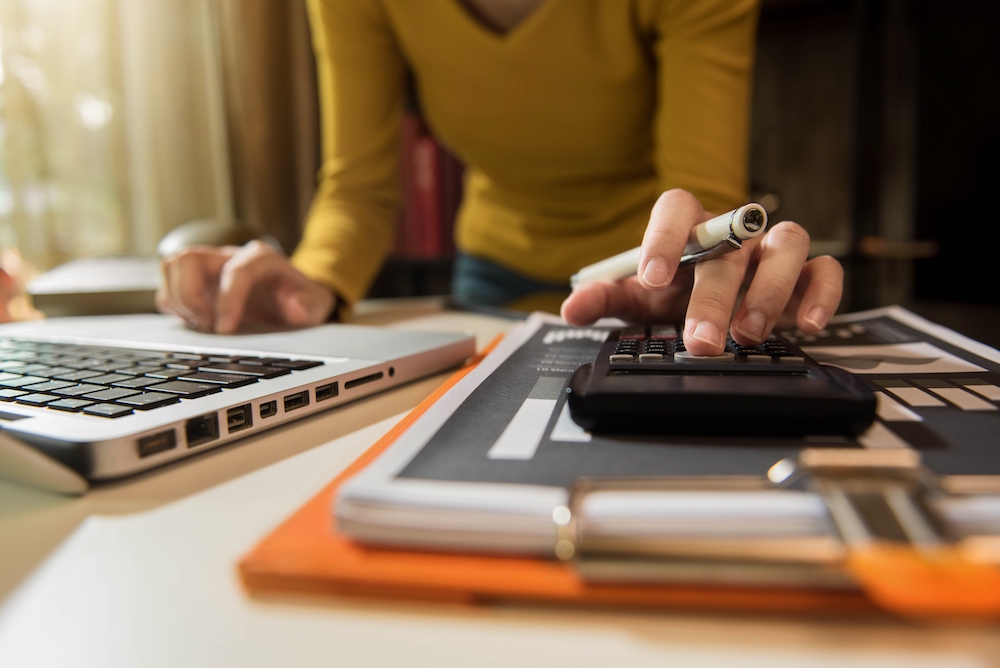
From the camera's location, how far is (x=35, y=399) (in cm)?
32

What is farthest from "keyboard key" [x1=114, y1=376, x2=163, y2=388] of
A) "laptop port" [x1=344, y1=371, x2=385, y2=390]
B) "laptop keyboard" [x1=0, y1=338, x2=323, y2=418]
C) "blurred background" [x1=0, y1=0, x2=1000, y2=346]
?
"blurred background" [x1=0, y1=0, x2=1000, y2=346]

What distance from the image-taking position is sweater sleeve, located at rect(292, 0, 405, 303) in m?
0.86

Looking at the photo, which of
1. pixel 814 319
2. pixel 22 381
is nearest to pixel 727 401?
pixel 814 319

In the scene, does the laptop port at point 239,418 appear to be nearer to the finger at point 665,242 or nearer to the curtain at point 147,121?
the finger at point 665,242

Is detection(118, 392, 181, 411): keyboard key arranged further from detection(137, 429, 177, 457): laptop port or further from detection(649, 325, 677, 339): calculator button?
detection(649, 325, 677, 339): calculator button

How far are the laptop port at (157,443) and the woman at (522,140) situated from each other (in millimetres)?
303

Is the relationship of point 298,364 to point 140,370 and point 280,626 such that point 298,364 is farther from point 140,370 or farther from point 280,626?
point 280,626

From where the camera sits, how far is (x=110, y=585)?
0.21m

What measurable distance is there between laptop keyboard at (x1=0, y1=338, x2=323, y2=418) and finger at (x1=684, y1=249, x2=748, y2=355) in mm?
242

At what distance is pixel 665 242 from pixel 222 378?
277mm

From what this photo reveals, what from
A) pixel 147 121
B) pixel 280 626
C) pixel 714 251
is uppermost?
pixel 147 121

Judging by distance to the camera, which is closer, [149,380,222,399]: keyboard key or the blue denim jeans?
[149,380,222,399]: keyboard key

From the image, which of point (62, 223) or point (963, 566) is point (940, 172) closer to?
point (963, 566)

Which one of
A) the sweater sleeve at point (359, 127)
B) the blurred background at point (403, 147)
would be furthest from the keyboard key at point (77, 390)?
the blurred background at point (403, 147)
